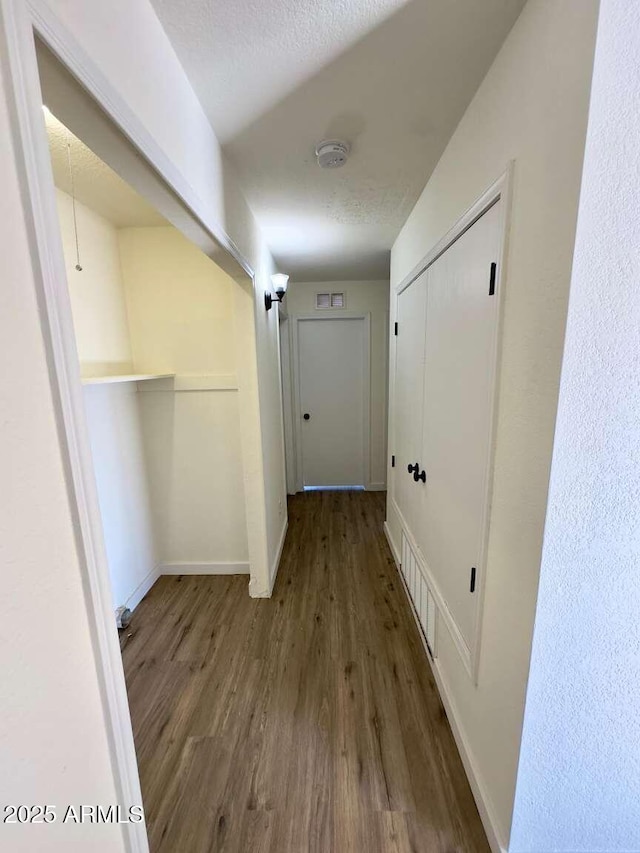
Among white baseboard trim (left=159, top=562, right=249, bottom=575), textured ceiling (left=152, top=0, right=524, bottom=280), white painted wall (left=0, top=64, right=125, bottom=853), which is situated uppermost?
textured ceiling (left=152, top=0, right=524, bottom=280)

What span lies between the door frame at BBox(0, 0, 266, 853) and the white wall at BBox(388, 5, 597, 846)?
37.2 inches

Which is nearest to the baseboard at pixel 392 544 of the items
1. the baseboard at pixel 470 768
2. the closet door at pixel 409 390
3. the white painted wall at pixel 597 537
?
the closet door at pixel 409 390

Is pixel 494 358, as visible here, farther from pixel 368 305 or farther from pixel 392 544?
pixel 368 305

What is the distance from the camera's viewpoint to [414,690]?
5.61ft

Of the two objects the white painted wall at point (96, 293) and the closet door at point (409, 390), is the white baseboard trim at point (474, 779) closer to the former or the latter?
the closet door at point (409, 390)

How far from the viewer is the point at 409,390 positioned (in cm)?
232

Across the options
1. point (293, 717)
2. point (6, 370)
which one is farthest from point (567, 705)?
point (6, 370)

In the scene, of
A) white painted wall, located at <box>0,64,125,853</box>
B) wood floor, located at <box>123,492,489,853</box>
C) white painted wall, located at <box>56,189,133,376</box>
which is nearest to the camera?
white painted wall, located at <box>0,64,125,853</box>

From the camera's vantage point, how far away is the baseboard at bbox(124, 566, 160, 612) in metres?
2.32

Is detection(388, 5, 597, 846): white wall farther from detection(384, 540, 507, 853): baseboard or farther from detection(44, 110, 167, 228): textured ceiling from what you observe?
detection(44, 110, 167, 228): textured ceiling

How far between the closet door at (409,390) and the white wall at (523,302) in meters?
0.78

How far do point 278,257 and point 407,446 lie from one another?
1.91 meters

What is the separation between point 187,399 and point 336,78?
1.90 m

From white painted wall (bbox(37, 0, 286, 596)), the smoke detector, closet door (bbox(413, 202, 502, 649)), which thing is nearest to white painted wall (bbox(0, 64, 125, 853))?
white painted wall (bbox(37, 0, 286, 596))
